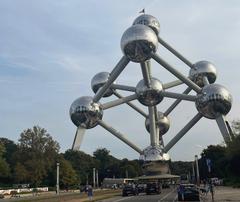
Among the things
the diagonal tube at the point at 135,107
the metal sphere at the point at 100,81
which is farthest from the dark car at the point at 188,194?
the metal sphere at the point at 100,81

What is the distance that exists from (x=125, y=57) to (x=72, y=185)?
52.2m

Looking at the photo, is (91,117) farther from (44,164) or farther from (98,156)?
(98,156)

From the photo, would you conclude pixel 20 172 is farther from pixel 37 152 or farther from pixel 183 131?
pixel 183 131

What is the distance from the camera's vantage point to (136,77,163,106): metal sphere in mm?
65625

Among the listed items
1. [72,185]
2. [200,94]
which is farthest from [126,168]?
[200,94]

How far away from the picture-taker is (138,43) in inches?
2265

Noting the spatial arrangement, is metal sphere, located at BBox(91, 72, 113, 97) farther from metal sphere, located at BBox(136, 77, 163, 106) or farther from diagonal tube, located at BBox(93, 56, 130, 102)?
metal sphere, located at BBox(136, 77, 163, 106)

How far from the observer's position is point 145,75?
208ft

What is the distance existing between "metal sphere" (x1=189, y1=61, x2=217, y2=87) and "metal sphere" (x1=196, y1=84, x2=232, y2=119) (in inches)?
275

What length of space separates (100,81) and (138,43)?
18.8m

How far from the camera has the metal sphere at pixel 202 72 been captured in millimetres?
70637

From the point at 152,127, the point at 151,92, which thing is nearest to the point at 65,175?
the point at 152,127

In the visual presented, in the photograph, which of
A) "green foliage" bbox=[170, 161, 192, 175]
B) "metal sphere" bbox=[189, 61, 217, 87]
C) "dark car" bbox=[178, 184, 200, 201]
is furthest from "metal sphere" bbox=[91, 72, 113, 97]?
"green foliage" bbox=[170, 161, 192, 175]

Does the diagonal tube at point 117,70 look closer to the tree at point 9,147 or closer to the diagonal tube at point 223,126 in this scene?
the diagonal tube at point 223,126
